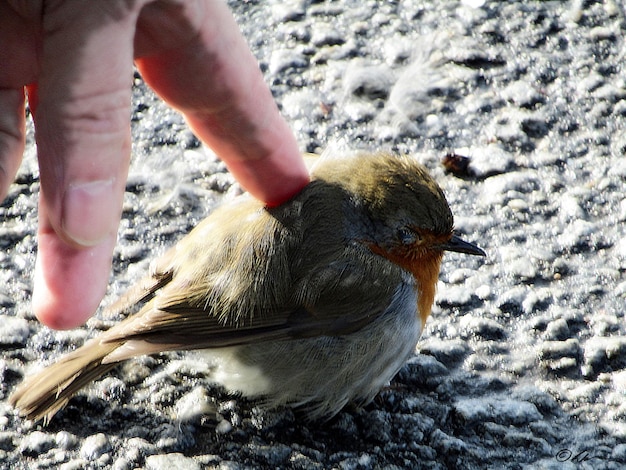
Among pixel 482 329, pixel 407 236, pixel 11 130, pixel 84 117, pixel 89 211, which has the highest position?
pixel 84 117

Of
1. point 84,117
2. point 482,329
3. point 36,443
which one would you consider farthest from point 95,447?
point 482,329

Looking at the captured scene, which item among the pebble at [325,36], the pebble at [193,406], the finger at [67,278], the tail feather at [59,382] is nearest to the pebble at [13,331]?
the tail feather at [59,382]

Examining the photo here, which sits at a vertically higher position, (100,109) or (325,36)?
(100,109)

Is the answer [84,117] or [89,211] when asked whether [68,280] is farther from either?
[84,117]

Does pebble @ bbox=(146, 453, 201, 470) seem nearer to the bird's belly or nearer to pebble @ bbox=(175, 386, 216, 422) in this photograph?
pebble @ bbox=(175, 386, 216, 422)

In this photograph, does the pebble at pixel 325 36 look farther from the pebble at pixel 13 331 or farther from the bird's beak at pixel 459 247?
the pebble at pixel 13 331
